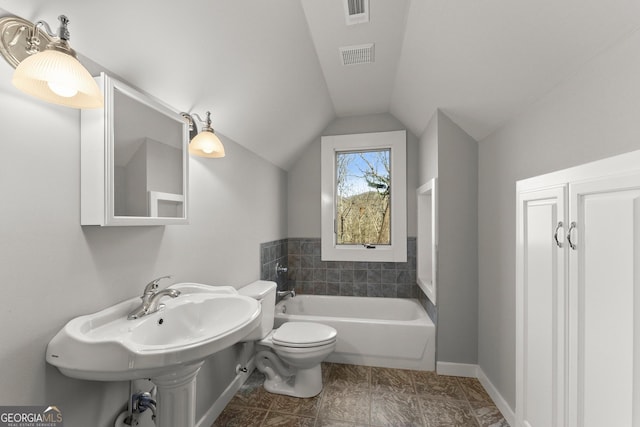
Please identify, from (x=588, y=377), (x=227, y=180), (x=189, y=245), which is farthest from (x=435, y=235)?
(x=189, y=245)

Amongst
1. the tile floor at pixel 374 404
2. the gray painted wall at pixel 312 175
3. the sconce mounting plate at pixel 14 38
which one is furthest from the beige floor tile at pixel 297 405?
the sconce mounting plate at pixel 14 38

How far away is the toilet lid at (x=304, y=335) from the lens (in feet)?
6.60

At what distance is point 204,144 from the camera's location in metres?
1.56

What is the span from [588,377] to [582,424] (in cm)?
17

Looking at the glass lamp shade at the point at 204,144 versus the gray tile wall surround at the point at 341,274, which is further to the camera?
the gray tile wall surround at the point at 341,274

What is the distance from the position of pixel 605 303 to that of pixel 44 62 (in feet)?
5.67

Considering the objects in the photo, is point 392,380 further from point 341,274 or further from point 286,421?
point 341,274

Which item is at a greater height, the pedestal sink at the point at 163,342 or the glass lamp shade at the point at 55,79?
the glass lamp shade at the point at 55,79

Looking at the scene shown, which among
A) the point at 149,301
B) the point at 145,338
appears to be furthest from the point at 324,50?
the point at 145,338

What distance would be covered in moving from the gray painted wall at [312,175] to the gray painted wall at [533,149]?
125cm

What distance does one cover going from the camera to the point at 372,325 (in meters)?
2.46

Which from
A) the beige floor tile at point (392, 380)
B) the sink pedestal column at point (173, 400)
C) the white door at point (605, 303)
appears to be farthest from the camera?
the beige floor tile at point (392, 380)

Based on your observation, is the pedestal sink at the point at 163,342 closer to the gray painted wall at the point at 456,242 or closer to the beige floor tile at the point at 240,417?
the beige floor tile at the point at 240,417

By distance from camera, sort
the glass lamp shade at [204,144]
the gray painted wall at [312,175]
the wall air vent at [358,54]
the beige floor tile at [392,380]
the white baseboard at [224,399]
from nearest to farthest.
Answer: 1. the glass lamp shade at [204,144]
2. the white baseboard at [224,399]
3. the wall air vent at [358,54]
4. the beige floor tile at [392,380]
5. the gray painted wall at [312,175]
